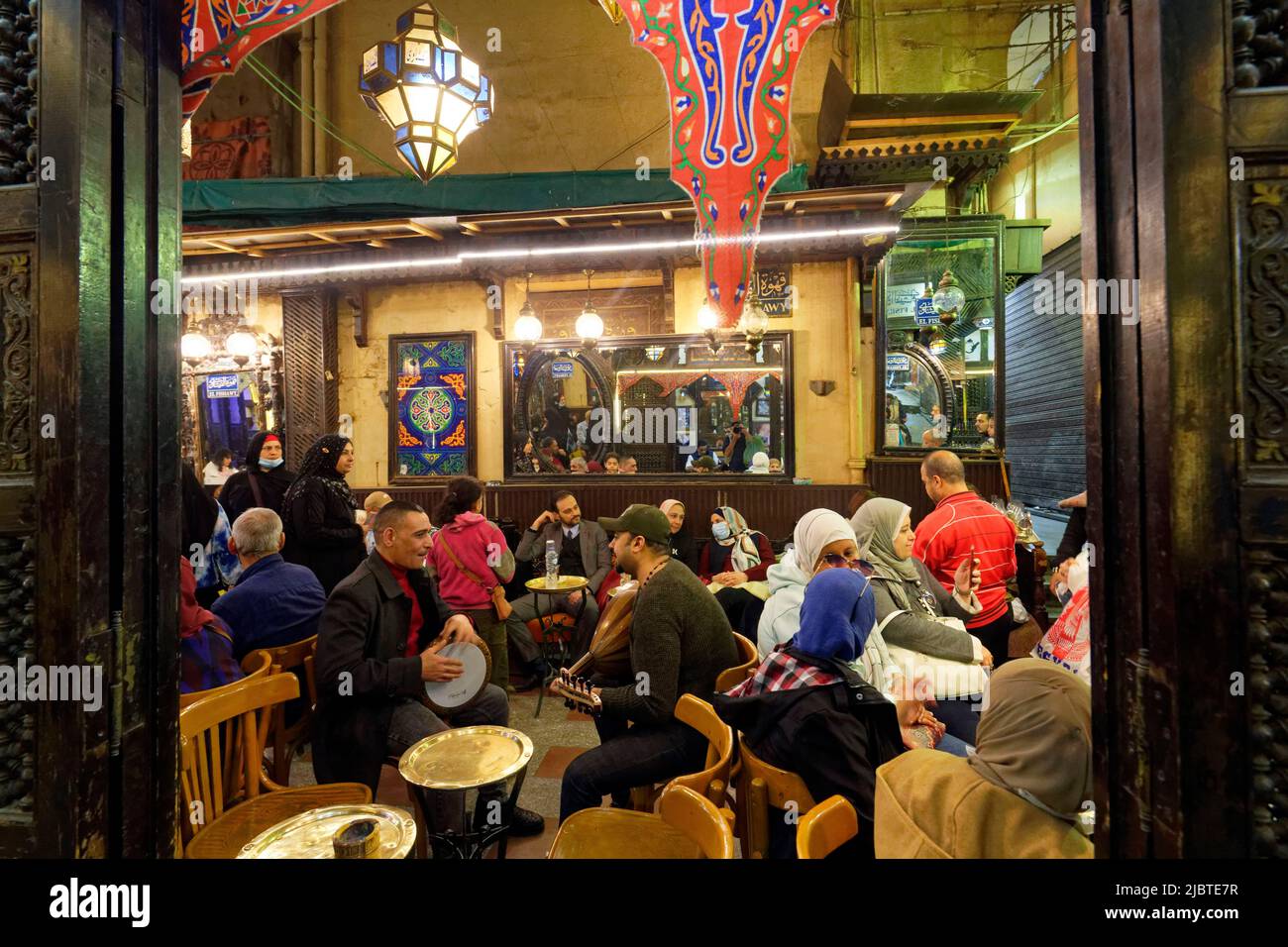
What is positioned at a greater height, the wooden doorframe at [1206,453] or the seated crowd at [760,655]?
the wooden doorframe at [1206,453]

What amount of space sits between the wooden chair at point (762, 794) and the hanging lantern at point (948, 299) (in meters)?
6.68

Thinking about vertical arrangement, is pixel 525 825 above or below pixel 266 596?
below

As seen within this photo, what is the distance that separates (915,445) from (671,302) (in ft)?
11.9

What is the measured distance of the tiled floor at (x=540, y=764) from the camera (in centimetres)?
331

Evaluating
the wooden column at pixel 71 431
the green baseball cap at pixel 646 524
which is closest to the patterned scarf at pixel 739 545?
the green baseball cap at pixel 646 524

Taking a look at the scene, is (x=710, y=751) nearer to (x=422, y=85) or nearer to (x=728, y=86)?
(x=728, y=86)

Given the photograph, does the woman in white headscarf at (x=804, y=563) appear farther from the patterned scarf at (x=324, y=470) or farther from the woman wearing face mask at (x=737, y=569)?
the patterned scarf at (x=324, y=470)

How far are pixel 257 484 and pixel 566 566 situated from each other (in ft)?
9.63

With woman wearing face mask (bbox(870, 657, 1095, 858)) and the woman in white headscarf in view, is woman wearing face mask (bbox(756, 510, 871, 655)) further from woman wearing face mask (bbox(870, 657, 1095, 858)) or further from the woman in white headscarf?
woman wearing face mask (bbox(870, 657, 1095, 858))

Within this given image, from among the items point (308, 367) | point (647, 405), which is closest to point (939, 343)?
point (647, 405)

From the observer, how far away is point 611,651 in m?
2.89

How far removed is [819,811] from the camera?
156 cm

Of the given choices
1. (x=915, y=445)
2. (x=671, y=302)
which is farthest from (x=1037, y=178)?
(x=671, y=302)

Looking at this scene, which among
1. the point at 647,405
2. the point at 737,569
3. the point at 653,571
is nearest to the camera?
the point at 653,571
